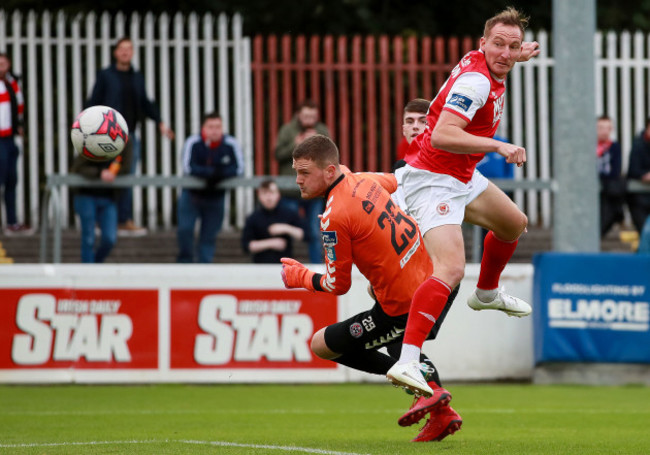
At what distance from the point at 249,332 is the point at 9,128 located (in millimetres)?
3738

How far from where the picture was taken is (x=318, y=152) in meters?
7.34

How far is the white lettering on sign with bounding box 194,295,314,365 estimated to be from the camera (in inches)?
481

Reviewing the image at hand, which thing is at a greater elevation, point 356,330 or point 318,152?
point 318,152

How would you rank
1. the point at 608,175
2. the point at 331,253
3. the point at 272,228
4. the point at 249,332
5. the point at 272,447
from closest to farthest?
the point at 272,447, the point at 331,253, the point at 249,332, the point at 272,228, the point at 608,175

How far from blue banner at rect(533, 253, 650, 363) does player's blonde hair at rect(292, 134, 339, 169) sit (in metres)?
5.49

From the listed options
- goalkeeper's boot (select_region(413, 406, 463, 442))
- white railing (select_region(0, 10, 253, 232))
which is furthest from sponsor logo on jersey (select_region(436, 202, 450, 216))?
white railing (select_region(0, 10, 253, 232))

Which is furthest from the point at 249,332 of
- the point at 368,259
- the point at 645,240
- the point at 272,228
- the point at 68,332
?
the point at 368,259

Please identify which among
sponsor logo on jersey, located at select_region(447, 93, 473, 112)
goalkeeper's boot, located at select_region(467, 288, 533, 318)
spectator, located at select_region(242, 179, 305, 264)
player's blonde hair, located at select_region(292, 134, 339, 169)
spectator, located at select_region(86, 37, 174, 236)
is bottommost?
goalkeeper's boot, located at select_region(467, 288, 533, 318)

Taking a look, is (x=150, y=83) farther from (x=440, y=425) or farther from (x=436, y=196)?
(x=440, y=425)

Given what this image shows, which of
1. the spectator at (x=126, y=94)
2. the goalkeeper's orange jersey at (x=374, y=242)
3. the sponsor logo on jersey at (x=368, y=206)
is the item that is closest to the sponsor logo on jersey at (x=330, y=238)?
the goalkeeper's orange jersey at (x=374, y=242)

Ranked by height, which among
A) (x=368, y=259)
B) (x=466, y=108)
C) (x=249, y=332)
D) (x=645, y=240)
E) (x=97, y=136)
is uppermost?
(x=466, y=108)

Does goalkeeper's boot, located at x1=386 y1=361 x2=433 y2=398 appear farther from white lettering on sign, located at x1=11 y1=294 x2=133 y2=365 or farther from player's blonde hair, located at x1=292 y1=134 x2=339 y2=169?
white lettering on sign, located at x1=11 y1=294 x2=133 y2=365

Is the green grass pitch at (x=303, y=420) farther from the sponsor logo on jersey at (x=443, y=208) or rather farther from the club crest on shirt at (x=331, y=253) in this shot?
the sponsor logo on jersey at (x=443, y=208)

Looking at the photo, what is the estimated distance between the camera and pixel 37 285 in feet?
39.8
